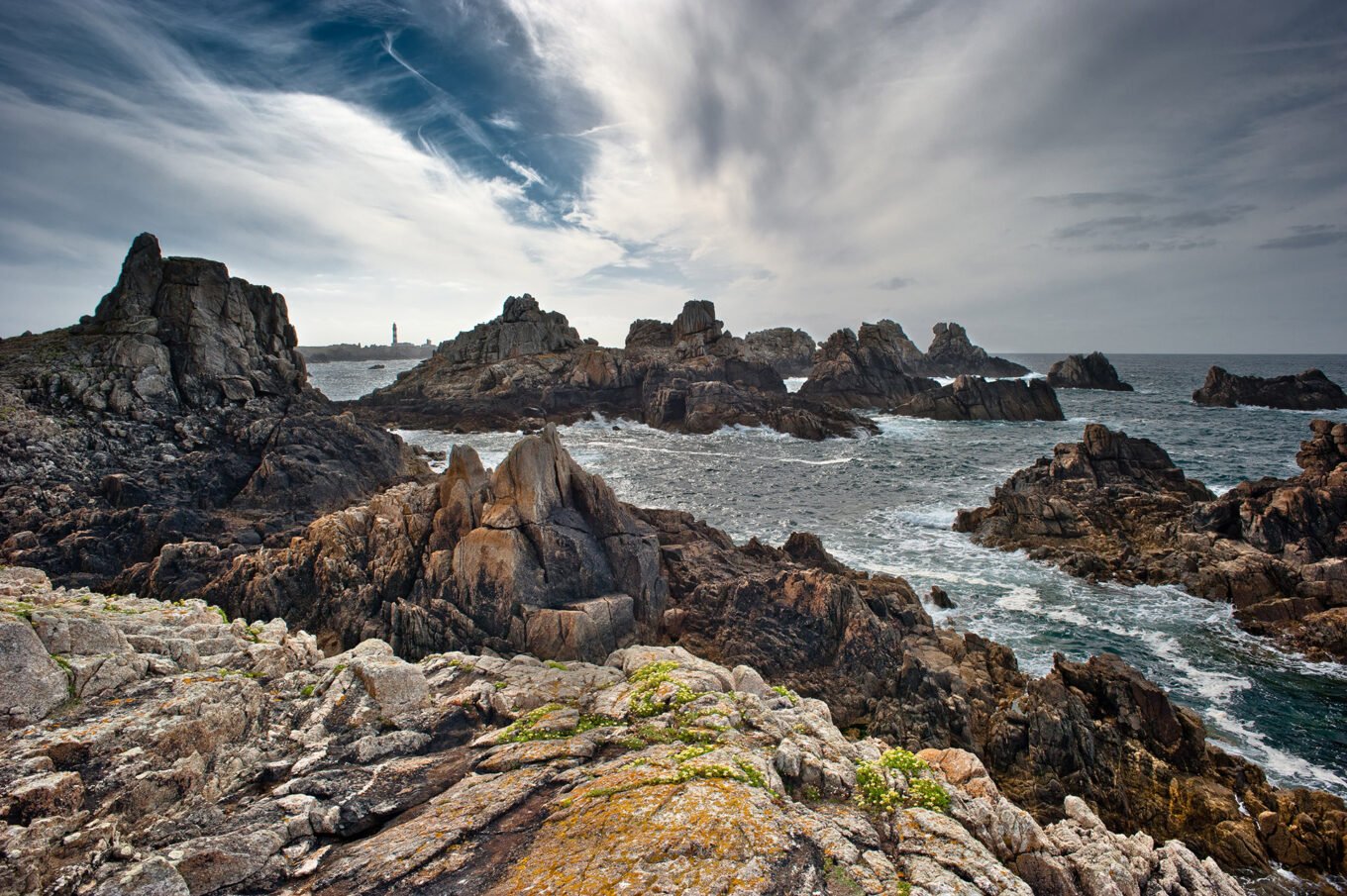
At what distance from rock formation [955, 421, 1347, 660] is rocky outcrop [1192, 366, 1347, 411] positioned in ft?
211

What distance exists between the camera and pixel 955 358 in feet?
458

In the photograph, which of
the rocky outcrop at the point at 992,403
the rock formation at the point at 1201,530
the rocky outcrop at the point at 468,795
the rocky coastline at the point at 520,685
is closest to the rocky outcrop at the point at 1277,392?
the rocky outcrop at the point at 992,403

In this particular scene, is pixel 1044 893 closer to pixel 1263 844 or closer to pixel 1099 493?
pixel 1263 844

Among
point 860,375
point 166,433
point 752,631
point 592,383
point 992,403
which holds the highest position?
point 860,375

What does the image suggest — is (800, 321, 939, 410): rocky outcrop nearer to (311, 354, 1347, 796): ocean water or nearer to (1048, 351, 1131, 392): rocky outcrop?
(311, 354, 1347, 796): ocean water

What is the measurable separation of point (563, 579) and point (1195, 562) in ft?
85.0

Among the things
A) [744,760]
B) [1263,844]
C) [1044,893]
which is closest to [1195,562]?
[1263,844]

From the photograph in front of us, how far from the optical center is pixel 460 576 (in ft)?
45.7

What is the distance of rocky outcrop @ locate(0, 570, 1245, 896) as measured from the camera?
5.16m

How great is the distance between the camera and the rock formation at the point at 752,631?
1112cm

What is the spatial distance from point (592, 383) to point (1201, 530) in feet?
206

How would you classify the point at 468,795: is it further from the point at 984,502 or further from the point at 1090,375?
the point at 1090,375

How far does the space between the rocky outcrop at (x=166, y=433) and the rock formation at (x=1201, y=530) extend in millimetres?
32721

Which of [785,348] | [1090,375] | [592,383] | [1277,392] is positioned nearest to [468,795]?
[592,383]
